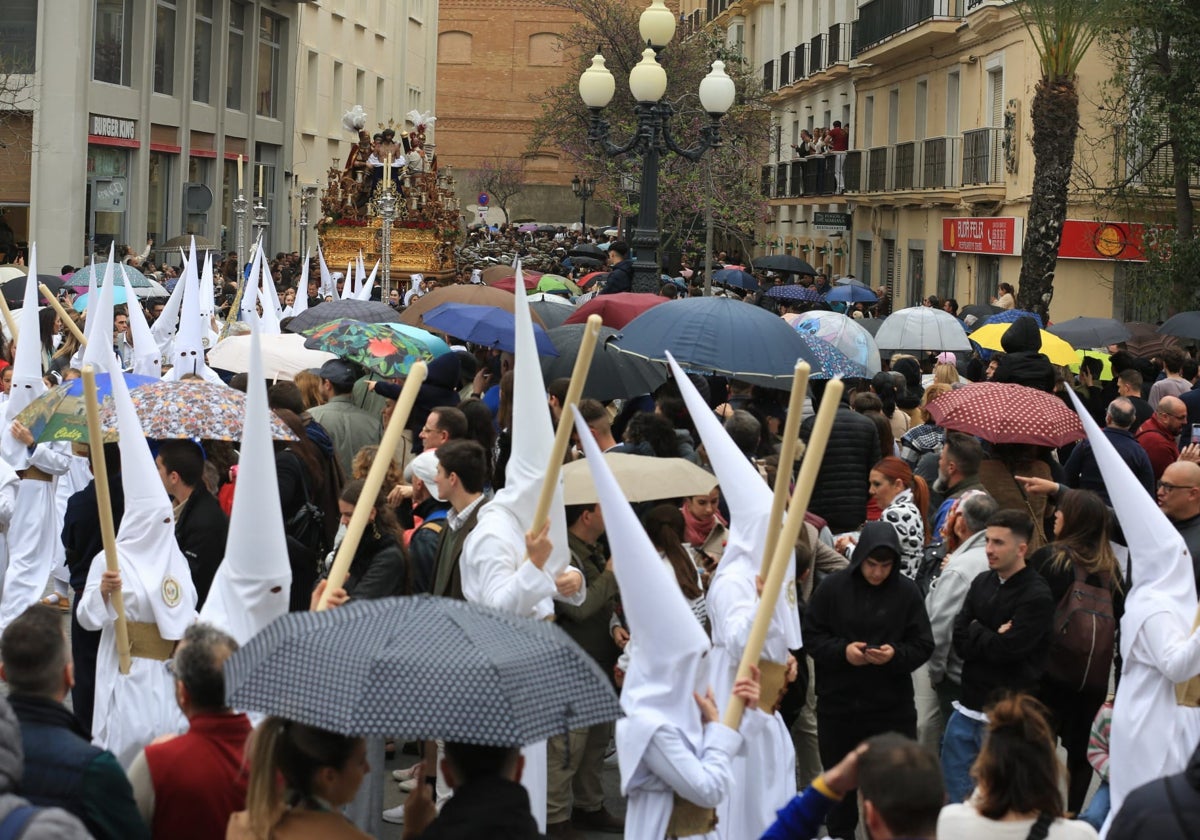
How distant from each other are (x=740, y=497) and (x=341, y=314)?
8.84 m

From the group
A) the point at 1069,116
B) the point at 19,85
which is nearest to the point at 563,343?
the point at 1069,116

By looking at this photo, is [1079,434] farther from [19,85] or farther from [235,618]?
[19,85]

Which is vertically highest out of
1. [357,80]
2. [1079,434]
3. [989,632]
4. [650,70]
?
[357,80]

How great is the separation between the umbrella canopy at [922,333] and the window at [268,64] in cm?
2647

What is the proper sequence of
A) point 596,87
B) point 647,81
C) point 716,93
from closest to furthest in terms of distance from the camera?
point 647,81 < point 716,93 < point 596,87

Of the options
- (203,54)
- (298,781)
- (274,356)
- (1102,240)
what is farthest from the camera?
(203,54)

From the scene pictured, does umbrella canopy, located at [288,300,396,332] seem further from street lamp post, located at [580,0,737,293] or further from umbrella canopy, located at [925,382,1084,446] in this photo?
umbrella canopy, located at [925,382,1084,446]

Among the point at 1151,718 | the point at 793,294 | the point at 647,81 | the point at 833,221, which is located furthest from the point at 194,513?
the point at 833,221

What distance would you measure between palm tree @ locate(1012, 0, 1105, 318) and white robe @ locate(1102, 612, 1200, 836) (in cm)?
1743

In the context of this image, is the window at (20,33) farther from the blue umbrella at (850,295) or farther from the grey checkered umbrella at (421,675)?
the grey checkered umbrella at (421,675)

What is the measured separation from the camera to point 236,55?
38.8 meters

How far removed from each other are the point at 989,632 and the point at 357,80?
4450cm

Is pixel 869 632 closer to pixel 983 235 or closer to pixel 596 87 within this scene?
pixel 596 87

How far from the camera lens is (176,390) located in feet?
24.8
